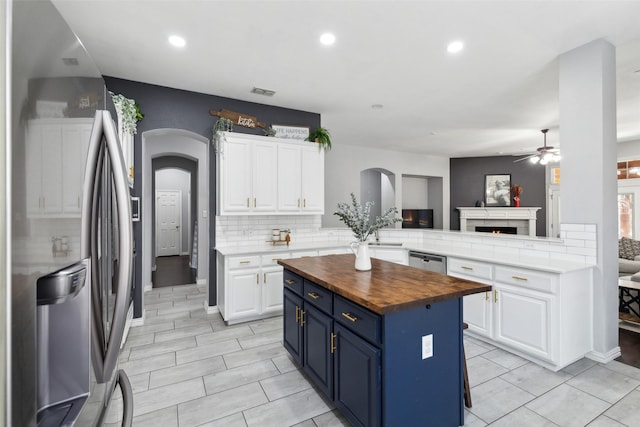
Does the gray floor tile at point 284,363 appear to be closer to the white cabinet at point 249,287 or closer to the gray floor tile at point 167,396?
the gray floor tile at point 167,396

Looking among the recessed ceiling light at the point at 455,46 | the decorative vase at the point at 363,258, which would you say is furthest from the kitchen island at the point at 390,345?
the recessed ceiling light at the point at 455,46

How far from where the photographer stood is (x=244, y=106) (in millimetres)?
4375

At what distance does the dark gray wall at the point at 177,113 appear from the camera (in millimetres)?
3762

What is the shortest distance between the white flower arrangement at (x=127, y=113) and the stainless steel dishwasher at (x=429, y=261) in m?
3.66

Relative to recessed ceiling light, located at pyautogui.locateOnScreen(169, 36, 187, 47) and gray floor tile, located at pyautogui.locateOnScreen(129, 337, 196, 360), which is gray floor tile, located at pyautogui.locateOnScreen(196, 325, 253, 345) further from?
recessed ceiling light, located at pyautogui.locateOnScreen(169, 36, 187, 47)

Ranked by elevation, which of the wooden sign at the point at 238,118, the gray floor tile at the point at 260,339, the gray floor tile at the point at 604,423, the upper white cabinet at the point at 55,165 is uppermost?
the wooden sign at the point at 238,118

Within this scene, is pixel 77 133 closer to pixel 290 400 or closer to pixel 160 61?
pixel 290 400

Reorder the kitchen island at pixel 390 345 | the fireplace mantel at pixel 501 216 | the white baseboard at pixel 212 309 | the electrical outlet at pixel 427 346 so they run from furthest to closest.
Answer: the fireplace mantel at pixel 501 216
the white baseboard at pixel 212 309
the electrical outlet at pixel 427 346
the kitchen island at pixel 390 345

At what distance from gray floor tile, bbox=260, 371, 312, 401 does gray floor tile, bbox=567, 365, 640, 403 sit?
6.98 ft

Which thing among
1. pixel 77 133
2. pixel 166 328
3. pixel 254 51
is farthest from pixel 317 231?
pixel 77 133

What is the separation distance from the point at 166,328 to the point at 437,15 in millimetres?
4143

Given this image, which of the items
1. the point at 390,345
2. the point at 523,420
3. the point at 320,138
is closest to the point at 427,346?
the point at 390,345

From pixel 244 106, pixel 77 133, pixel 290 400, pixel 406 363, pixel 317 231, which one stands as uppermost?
pixel 244 106

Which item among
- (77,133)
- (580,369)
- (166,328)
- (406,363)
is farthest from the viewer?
(166,328)
